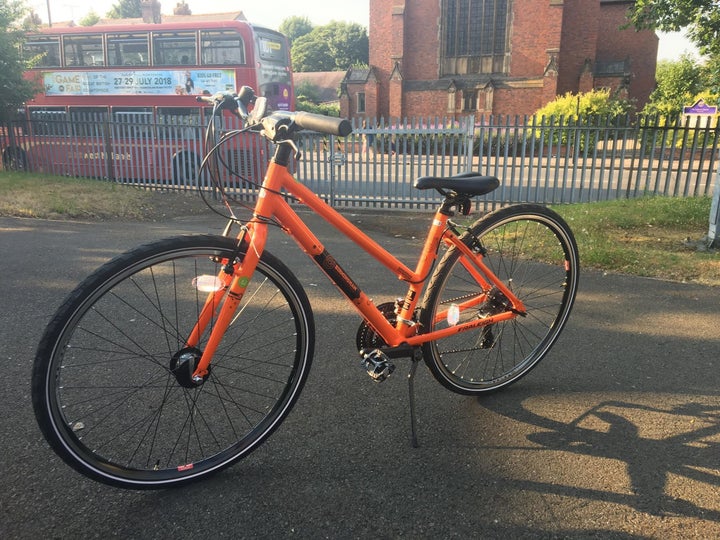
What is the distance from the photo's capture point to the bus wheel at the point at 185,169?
11.4 meters

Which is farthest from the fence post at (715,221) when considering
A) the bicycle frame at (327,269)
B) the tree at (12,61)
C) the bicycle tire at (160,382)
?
the tree at (12,61)

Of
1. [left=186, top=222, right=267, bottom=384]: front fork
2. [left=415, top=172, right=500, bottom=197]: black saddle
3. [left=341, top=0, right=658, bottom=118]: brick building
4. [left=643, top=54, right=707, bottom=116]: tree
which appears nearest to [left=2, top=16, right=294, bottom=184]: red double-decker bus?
[left=415, top=172, right=500, bottom=197]: black saddle

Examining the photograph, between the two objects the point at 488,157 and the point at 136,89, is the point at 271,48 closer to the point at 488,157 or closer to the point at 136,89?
the point at 136,89

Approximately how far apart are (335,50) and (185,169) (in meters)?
69.4

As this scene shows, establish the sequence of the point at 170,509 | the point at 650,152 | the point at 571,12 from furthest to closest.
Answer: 1. the point at 571,12
2. the point at 650,152
3. the point at 170,509

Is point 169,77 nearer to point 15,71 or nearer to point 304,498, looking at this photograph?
point 15,71

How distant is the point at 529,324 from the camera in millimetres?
3730

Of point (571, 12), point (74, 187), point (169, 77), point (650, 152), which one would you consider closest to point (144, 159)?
point (74, 187)

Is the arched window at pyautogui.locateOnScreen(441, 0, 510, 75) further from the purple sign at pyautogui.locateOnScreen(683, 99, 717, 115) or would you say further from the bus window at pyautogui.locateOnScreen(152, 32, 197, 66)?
the bus window at pyautogui.locateOnScreen(152, 32, 197, 66)

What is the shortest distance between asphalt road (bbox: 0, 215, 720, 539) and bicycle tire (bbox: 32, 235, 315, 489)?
18cm

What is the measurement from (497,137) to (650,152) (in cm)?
266

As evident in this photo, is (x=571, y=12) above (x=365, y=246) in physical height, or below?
above

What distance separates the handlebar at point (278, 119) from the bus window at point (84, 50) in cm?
1413

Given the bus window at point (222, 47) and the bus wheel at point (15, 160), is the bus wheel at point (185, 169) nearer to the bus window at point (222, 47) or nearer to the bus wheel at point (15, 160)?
the bus window at point (222, 47)
